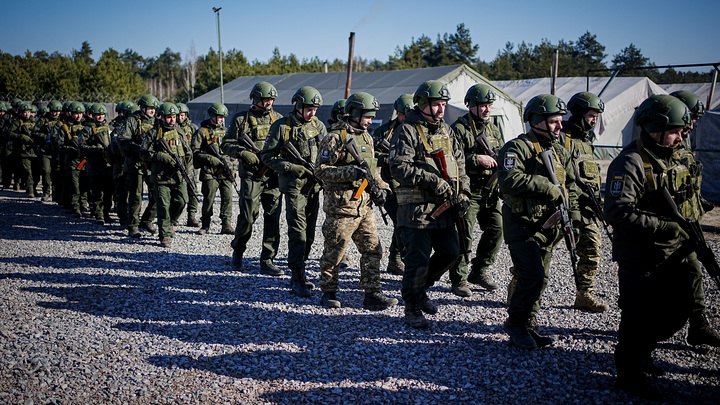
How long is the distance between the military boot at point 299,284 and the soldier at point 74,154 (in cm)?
735

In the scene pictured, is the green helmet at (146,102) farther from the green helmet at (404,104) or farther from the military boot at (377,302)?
the military boot at (377,302)

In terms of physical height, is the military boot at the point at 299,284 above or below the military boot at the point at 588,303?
above

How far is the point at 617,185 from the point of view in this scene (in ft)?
12.3

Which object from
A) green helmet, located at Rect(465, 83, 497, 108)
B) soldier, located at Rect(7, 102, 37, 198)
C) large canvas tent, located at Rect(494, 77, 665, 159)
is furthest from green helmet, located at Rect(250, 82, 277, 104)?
large canvas tent, located at Rect(494, 77, 665, 159)

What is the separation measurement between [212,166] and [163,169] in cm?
114

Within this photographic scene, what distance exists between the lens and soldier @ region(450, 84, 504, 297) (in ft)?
20.1

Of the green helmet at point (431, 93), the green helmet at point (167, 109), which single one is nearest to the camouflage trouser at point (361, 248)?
the green helmet at point (431, 93)

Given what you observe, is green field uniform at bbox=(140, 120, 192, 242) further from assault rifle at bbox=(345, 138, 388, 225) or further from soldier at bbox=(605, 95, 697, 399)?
soldier at bbox=(605, 95, 697, 399)

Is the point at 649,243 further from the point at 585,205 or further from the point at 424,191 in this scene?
the point at 424,191

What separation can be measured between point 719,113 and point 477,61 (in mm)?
47424

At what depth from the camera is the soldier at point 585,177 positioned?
537 centimetres

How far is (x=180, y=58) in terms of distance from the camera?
101 m

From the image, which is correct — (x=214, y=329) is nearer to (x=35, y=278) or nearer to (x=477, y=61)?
(x=35, y=278)

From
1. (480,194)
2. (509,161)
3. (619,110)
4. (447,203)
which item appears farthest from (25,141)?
(619,110)
